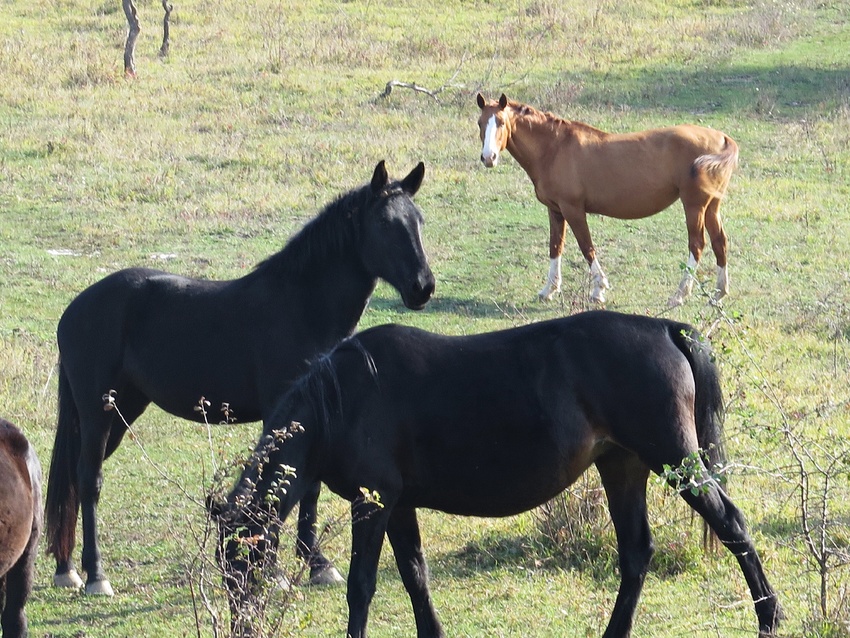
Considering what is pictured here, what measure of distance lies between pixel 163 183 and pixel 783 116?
9.58 metres

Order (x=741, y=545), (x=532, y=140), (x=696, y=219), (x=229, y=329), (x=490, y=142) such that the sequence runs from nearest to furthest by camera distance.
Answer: (x=741, y=545) → (x=229, y=329) → (x=696, y=219) → (x=490, y=142) → (x=532, y=140)

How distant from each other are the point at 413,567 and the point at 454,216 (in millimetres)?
8772

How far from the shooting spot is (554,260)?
452 inches

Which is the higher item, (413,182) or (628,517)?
(413,182)

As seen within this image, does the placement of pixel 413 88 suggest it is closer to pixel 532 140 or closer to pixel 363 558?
pixel 532 140

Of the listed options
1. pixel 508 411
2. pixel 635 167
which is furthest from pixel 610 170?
pixel 508 411

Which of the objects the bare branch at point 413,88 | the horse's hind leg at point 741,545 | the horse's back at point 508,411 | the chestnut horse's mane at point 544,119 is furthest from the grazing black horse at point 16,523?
the bare branch at point 413,88

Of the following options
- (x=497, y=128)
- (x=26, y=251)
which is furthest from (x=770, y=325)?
(x=26, y=251)

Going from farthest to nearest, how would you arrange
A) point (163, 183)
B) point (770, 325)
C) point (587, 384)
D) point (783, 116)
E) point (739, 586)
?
point (783, 116) < point (163, 183) < point (770, 325) < point (739, 586) < point (587, 384)

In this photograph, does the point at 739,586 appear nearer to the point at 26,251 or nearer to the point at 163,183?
the point at 26,251

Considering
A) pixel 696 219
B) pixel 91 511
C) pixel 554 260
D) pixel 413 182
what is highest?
pixel 413 182

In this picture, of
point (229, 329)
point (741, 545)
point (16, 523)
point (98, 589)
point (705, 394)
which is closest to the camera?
point (16, 523)

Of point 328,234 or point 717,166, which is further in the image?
point 717,166

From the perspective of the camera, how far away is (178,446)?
8.10 metres
